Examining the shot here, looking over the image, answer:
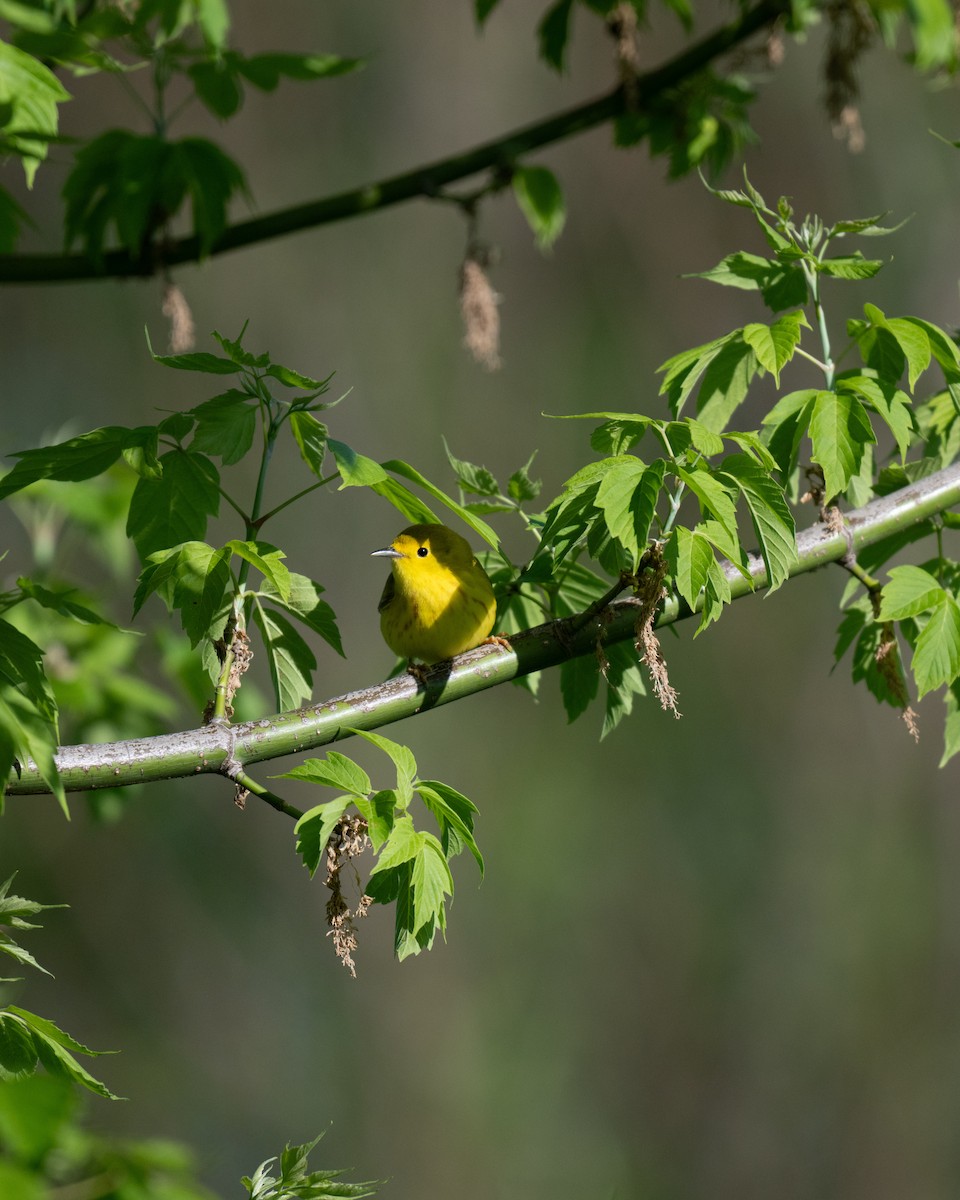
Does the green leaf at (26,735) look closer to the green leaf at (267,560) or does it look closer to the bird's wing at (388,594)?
the green leaf at (267,560)

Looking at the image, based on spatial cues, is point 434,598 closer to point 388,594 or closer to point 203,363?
point 388,594

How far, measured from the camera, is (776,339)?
180cm

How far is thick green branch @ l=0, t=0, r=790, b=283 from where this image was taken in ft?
9.07

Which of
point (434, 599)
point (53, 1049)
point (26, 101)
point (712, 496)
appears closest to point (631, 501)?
point (712, 496)

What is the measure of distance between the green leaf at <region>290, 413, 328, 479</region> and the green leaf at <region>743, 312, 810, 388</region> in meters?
0.63

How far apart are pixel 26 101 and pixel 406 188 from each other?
1048mm

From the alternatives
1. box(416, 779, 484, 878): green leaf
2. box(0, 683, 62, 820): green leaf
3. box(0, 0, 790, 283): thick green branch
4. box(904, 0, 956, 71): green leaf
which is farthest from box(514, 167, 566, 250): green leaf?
box(0, 683, 62, 820): green leaf

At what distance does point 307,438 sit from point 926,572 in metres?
0.99

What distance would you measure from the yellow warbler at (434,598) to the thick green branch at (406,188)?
2.64ft

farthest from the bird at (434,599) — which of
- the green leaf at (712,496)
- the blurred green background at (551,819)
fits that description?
the blurred green background at (551,819)

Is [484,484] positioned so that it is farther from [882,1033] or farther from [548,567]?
[882,1033]

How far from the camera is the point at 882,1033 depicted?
799cm

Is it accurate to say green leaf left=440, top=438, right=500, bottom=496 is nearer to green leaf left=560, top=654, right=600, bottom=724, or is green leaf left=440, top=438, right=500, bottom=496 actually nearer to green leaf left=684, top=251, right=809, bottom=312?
green leaf left=560, top=654, right=600, bottom=724

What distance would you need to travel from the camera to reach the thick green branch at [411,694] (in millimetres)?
1610
